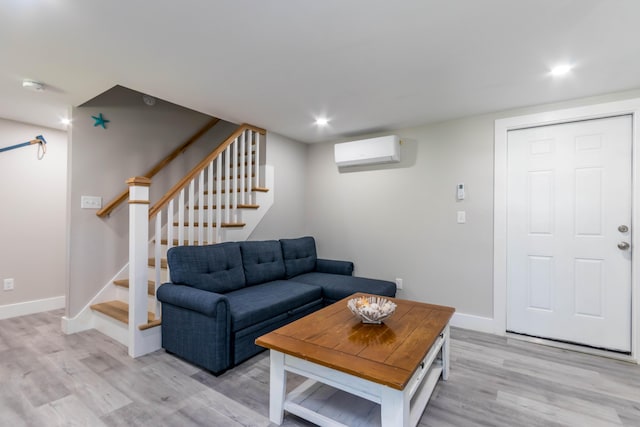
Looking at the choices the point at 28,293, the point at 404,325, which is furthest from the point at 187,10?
the point at 28,293

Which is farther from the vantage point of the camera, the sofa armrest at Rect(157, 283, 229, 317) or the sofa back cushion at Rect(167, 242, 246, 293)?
the sofa back cushion at Rect(167, 242, 246, 293)

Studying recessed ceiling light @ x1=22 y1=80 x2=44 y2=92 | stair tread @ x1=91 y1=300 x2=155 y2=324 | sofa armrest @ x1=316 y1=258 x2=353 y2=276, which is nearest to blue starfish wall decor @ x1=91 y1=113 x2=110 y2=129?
recessed ceiling light @ x1=22 y1=80 x2=44 y2=92

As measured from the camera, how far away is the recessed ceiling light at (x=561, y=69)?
2141 millimetres

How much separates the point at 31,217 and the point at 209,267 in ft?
8.29

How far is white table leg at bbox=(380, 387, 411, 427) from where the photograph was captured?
134 centimetres

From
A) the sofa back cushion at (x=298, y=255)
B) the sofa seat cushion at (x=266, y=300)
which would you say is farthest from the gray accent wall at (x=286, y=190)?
the sofa seat cushion at (x=266, y=300)

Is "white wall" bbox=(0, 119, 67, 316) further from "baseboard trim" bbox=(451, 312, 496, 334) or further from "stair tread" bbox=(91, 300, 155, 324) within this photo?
"baseboard trim" bbox=(451, 312, 496, 334)

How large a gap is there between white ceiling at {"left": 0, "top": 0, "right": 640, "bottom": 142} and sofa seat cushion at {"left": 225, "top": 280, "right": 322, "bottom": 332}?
1788mm

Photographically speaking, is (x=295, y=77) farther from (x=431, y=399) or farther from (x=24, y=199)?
(x=24, y=199)

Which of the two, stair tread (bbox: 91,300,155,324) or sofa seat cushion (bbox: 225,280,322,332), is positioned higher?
sofa seat cushion (bbox: 225,280,322,332)

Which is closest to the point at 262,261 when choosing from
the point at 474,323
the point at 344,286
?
the point at 344,286

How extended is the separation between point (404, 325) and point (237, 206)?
2258mm

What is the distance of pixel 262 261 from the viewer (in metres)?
3.31

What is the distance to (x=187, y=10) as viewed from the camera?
1.57 meters
